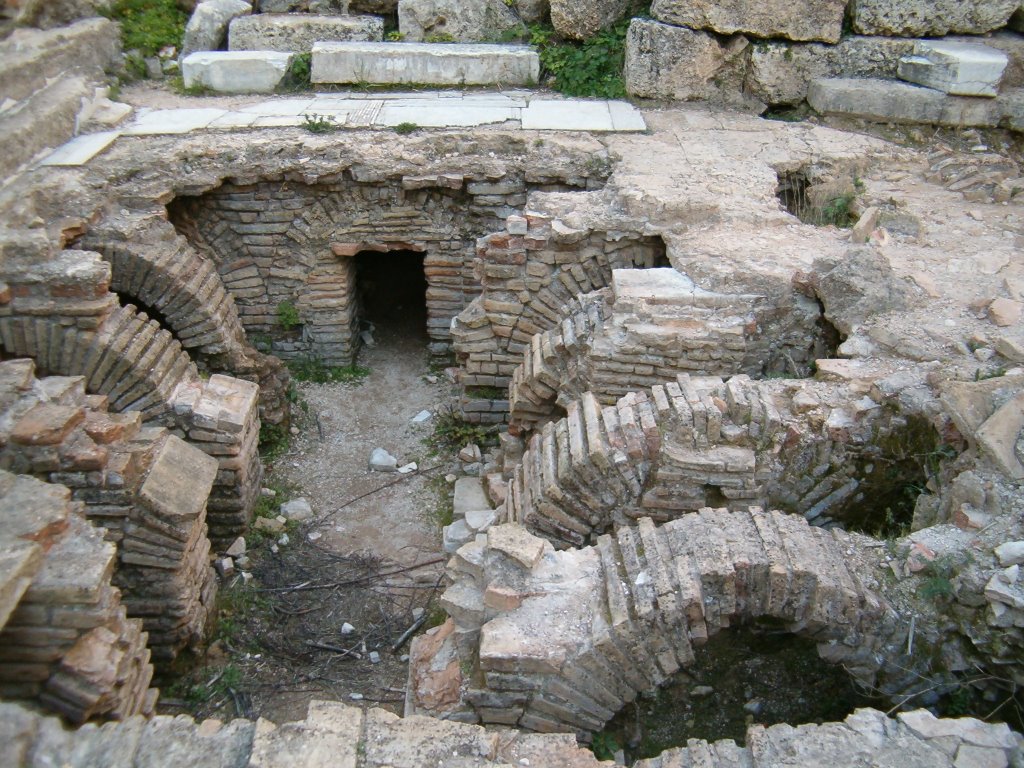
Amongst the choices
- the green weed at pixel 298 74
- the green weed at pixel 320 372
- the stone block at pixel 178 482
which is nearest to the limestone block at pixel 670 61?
the green weed at pixel 298 74

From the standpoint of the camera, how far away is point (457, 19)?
27.0 feet

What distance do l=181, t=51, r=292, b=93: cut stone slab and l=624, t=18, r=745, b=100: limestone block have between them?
10.4 feet

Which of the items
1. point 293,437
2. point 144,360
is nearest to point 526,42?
point 293,437

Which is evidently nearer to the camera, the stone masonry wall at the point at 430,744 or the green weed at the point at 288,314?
the stone masonry wall at the point at 430,744

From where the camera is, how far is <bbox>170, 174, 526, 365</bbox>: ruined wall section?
6.50 meters

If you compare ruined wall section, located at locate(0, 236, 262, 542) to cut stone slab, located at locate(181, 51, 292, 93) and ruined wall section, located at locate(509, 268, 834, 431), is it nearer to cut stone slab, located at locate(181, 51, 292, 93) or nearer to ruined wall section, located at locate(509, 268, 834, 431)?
ruined wall section, located at locate(509, 268, 834, 431)

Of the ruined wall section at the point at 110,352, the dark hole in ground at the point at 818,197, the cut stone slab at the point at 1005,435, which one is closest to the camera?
the cut stone slab at the point at 1005,435

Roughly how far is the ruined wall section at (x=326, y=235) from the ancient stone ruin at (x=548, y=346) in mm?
32

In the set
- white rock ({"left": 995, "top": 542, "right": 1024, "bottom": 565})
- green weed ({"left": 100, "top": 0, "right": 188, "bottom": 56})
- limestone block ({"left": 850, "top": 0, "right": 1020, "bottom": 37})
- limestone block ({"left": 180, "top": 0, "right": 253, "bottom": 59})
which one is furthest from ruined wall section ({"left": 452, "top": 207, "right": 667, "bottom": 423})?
green weed ({"left": 100, "top": 0, "right": 188, "bottom": 56})

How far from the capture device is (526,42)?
324 inches

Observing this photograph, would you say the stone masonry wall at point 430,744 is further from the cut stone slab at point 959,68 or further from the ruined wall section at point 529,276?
the cut stone slab at point 959,68

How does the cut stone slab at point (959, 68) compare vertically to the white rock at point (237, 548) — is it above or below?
above

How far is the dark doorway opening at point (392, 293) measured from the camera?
7.82 meters

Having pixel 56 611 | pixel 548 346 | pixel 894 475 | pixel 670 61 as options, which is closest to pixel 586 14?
pixel 670 61
